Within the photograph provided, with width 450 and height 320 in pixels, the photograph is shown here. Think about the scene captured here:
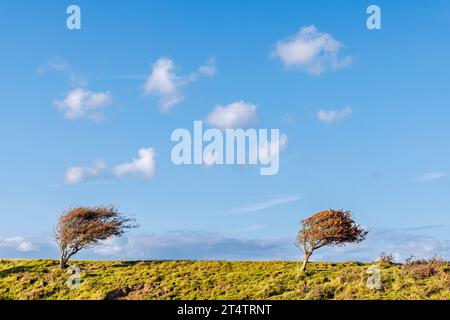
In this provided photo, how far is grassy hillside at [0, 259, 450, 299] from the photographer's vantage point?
38.6 metres

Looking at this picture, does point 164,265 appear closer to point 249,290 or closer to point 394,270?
point 249,290

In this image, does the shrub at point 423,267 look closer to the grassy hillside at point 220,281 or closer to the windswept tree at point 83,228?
the grassy hillside at point 220,281

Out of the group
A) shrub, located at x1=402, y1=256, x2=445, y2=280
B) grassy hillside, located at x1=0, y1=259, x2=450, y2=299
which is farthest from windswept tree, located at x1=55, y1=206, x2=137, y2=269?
shrub, located at x1=402, y1=256, x2=445, y2=280

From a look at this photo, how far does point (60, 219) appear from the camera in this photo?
4956cm

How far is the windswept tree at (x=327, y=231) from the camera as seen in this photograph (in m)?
43.2

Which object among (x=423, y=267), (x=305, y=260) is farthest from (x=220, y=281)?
(x=423, y=267)

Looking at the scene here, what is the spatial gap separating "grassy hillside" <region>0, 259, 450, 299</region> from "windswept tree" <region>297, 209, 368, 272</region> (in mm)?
2139

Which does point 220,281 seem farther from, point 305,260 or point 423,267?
point 423,267

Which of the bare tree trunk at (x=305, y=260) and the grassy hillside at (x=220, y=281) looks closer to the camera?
the grassy hillside at (x=220, y=281)

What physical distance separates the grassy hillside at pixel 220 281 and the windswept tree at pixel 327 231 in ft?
7.02

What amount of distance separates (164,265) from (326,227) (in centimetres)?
1432

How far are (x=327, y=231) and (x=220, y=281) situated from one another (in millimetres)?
9045

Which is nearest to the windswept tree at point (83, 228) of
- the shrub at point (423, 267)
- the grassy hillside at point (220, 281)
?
the grassy hillside at point (220, 281)
